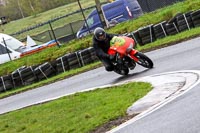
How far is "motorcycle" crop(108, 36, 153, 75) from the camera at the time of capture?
53.3 feet

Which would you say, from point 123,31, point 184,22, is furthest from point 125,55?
point 123,31

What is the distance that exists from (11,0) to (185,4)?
67.6 meters

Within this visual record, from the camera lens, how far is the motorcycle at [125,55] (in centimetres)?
1623

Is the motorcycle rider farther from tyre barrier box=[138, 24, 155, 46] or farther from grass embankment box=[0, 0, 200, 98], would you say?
tyre barrier box=[138, 24, 155, 46]

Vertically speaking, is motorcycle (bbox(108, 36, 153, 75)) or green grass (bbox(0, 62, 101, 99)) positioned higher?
motorcycle (bbox(108, 36, 153, 75))

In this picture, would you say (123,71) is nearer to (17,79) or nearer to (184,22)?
(184,22)

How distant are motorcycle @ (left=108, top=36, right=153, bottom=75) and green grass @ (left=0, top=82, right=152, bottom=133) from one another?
5.95 feet

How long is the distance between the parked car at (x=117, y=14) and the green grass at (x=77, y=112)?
1657 cm

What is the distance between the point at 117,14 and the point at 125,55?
1652 cm

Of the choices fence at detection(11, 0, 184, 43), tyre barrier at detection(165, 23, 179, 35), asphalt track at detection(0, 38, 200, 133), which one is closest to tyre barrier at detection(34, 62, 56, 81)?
asphalt track at detection(0, 38, 200, 133)

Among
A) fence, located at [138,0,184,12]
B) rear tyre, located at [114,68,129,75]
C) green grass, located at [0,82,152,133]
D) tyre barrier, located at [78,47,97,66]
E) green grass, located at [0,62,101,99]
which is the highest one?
fence, located at [138,0,184,12]

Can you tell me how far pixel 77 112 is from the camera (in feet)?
41.0

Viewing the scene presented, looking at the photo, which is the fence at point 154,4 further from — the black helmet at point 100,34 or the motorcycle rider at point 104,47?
the black helmet at point 100,34

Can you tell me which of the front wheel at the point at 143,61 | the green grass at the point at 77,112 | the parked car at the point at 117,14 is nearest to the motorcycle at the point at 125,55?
the front wheel at the point at 143,61
